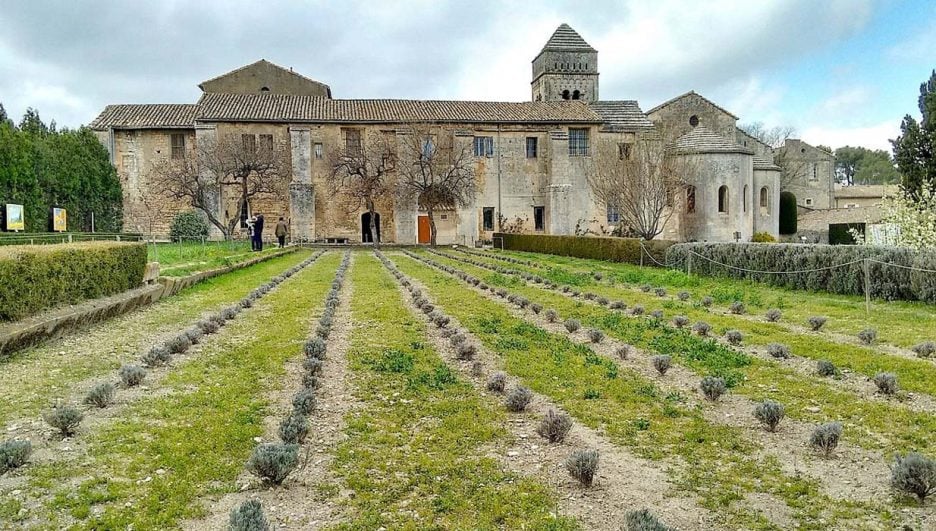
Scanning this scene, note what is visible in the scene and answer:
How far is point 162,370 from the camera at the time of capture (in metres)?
6.31

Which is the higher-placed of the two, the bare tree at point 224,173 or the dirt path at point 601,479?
the bare tree at point 224,173

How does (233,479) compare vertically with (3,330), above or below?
below

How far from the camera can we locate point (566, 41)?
50062 mm

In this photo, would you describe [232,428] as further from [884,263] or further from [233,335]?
[884,263]

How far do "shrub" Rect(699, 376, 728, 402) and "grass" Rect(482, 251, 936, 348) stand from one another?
141 inches

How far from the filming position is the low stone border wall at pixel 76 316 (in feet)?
22.3

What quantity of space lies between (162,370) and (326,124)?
105ft

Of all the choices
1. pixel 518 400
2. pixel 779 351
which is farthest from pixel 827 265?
pixel 518 400

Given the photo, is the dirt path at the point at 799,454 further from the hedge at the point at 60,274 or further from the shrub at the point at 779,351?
the hedge at the point at 60,274

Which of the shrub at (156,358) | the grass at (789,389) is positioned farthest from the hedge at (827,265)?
the shrub at (156,358)

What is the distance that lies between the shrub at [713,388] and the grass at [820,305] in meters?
3.58

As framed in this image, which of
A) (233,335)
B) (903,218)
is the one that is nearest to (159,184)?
(233,335)

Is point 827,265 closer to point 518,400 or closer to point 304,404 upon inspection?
point 518,400

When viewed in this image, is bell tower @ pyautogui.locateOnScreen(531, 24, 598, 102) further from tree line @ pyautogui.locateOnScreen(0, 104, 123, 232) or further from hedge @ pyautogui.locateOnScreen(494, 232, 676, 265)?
tree line @ pyautogui.locateOnScreen(0, 104, 123, 232)
